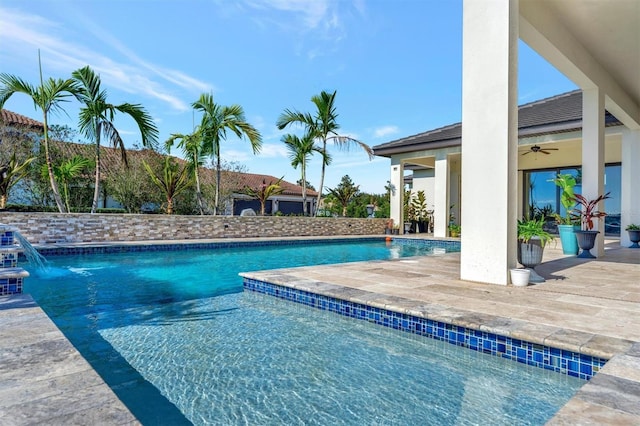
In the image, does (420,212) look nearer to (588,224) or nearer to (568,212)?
(568,212)

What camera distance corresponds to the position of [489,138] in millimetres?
4848

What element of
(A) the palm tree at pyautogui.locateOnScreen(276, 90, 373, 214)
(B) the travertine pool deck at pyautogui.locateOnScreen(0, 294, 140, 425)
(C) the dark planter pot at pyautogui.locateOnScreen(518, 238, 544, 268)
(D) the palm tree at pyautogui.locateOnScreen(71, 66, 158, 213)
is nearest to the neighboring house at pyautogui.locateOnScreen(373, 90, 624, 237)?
(A) the palm tree at pyautogui.locateOnScreen(276, 90, 373, 214)

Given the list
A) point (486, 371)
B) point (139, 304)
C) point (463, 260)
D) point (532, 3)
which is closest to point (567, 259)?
point (463, 260)

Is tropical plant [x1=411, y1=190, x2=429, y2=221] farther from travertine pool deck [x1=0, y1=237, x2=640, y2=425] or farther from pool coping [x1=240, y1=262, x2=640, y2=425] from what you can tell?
pool coping [x1=240, y1=262, x2=640, y2=425]

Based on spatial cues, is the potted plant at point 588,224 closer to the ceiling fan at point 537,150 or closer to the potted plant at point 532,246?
the potted plant at point 532,246

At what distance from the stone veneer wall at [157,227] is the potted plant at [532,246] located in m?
10.6

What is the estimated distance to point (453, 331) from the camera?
3.30 meters

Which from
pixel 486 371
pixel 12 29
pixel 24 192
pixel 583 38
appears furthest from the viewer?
pixel 24 192

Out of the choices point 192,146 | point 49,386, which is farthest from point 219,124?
point 49,386

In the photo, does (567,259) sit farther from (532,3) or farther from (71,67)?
(71,67)

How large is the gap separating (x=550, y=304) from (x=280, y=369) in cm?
278

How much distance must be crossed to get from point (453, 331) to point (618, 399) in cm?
153

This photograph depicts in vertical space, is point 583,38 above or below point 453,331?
above

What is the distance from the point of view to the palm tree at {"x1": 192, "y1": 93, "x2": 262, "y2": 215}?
13.3 m
